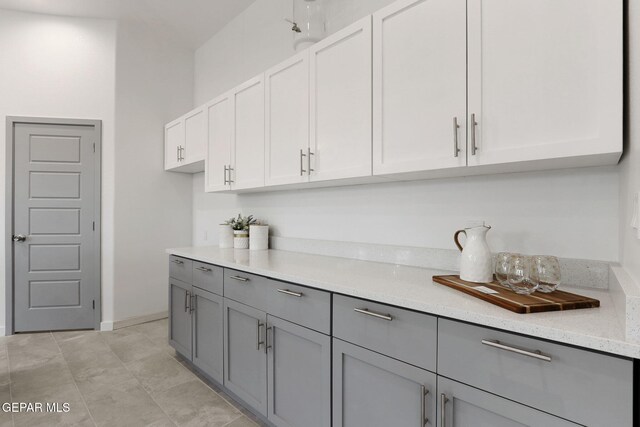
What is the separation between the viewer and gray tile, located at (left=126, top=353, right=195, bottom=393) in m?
2.51

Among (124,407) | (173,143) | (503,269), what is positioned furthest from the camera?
(173,143)

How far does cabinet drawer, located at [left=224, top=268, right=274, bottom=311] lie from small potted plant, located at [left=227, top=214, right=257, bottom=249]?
78 centimetres

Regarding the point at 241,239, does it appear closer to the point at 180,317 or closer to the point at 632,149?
the point at 180,317

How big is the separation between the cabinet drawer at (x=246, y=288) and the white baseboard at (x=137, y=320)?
2.27 meters

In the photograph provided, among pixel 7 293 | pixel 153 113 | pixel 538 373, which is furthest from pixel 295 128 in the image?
pixel 7 293

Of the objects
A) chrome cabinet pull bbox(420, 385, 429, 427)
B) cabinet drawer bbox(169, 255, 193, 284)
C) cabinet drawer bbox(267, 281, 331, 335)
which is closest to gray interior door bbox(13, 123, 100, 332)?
cabinet drawer bbox(169, 255, 193, 284)

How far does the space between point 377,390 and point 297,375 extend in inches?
19.1

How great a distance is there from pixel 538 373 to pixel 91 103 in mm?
4367

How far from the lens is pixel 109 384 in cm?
251

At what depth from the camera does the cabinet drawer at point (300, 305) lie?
1.59 metres

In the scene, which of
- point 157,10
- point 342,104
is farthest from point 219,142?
point 157,10

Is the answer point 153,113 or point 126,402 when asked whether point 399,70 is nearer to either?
point 126,402

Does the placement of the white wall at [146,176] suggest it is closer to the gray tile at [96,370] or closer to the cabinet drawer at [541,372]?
the gray tile at [96,370]

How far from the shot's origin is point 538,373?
974 mm
